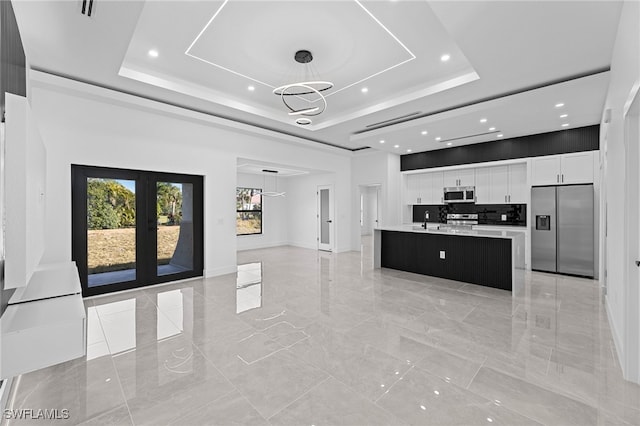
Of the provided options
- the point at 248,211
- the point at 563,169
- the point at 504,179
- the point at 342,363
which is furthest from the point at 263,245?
the point at 563,169

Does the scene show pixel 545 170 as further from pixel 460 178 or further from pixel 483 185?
pixel 460 178

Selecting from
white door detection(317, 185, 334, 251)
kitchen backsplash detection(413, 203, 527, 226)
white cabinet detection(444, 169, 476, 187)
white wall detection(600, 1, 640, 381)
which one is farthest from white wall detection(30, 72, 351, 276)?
white wall detection(600, 1, 640, 381)

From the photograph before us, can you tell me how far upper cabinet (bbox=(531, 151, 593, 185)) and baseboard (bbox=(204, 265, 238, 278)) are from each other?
21.6 feet

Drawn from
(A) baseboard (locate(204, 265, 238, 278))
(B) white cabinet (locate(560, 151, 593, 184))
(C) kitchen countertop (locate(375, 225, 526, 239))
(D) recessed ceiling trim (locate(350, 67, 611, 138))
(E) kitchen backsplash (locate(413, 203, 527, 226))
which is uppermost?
(D) recessed ceiling trim (locate(350, 67, 611, 138))

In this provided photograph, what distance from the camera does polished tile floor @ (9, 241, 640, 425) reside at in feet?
6.34

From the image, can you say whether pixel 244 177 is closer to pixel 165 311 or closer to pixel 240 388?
pixel 165 311

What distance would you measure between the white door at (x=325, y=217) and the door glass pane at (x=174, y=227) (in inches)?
175

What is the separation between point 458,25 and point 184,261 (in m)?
5.39

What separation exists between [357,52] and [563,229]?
5.35m

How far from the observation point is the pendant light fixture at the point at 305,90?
358 centimetres

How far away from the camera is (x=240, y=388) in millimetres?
2186

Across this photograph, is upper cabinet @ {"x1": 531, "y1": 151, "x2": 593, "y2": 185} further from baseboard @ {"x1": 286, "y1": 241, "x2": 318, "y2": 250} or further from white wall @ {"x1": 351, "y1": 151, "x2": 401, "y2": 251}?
baseboard @ {"x1": 286, "y1": 241, "x2": 318, "y2": 250}

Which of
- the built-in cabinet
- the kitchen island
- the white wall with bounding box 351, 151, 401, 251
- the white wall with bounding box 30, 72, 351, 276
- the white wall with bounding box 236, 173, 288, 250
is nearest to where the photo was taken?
the white wall with bounding box 30, 72, 351, 276

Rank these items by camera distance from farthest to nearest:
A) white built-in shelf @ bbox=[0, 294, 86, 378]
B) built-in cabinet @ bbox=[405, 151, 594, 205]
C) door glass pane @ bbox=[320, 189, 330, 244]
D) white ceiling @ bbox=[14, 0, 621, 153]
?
door glass pane @ bbox=[320, 189, 330, 244]
built-in cabinet @ bbox=[405, 151, 594, 205]
white ceiling @ bbox=[14, 0, 621, 153]
white built-in shelf @ bbox=[0, 294, 86, 378]
